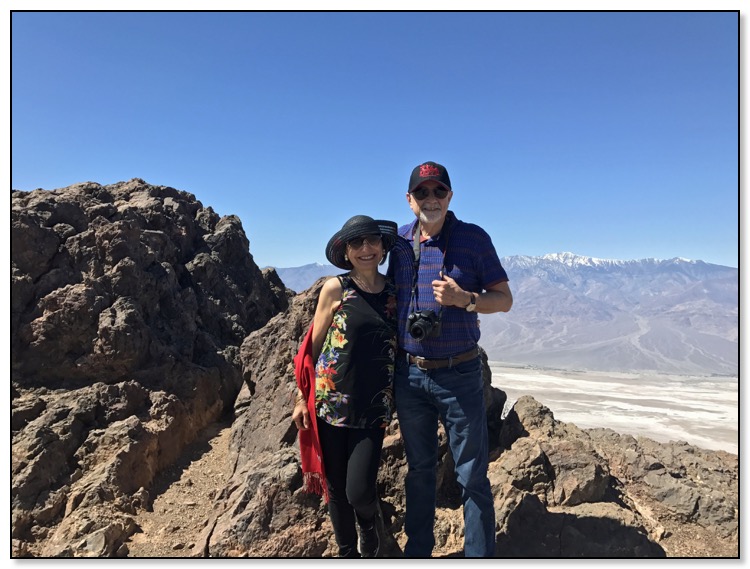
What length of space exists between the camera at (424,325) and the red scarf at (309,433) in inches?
35.5

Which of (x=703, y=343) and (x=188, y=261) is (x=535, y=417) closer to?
(x=188, y=261)

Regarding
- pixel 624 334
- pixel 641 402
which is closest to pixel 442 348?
pixel 641 402

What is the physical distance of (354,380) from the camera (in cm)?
360

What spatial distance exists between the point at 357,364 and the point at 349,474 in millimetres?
857

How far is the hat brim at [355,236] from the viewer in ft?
12.0

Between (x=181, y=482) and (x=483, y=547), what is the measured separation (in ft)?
13.7

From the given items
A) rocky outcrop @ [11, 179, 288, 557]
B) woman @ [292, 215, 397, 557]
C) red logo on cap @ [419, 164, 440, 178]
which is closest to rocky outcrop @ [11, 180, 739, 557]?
rocky outcrop @ [11, 179, 288, 557]

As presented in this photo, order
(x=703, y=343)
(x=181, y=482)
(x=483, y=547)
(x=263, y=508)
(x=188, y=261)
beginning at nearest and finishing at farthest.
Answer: (x=483, y=547), (x=263, y=508), (x=181, y=482), (x=188, y=261), (x=703, y=343)

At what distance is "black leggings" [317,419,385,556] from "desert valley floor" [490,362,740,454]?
93.6ft

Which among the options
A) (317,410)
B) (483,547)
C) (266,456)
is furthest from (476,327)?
(266,456)

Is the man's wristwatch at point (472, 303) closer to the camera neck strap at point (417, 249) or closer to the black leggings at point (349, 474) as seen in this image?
the camera neck strap at point (417, 249)

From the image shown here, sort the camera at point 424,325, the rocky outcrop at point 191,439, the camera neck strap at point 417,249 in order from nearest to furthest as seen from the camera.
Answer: the camera at point 424,325 → the camera neck strap at point 417,249 → the rocky outcrop at point 191,439

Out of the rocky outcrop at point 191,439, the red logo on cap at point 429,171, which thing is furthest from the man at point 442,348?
the rocky outcrop at point 191,439
